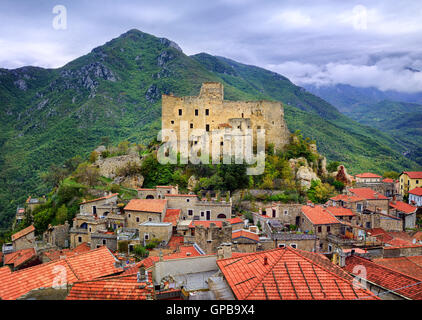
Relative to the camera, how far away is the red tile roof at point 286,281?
360 inches

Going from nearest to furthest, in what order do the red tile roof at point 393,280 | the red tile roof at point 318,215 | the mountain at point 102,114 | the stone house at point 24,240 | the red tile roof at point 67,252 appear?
the red tile roof at point 393,280
the red tile roof at point 67,252
the red tile roof at point 318,215
the stone house at point 24,240
the mountain at point 102,114

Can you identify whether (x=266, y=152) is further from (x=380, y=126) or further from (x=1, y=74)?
(x=380, y=126)

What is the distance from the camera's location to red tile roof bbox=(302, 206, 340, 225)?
27462 millimetres

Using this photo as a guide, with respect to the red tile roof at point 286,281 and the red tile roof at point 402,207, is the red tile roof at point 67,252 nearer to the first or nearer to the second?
the red tile roof at point 286,281

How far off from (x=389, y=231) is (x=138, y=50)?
12412 centimetres

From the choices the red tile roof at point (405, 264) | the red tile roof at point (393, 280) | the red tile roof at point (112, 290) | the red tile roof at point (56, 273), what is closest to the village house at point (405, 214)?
the red tile roof at point (405, 264)

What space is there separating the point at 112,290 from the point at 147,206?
1962 centimetres

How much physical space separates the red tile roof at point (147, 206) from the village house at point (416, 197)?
1320 inches

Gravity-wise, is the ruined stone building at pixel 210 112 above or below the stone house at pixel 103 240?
above

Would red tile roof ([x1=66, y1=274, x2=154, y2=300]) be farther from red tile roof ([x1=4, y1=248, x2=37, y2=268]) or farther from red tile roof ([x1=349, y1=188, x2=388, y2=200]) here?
red tile roof ([x1=349, y1=188, x2=388, y2=200])

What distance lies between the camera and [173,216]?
28.8 meters

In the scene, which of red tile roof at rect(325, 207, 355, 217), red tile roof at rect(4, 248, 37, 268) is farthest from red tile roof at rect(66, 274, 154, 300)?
red tile roof at rect(325, 207, 355, 217)

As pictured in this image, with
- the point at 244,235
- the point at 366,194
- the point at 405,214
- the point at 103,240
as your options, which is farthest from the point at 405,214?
the point at 103,240

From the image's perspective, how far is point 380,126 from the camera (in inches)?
6284
